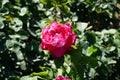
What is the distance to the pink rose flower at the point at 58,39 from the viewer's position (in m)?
1.39

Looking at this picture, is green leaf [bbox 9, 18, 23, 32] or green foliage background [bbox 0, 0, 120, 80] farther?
green leaf [bbox 9, 18, 23, 32]

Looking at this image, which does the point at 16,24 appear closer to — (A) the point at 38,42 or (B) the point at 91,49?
(A) the point at 38,42

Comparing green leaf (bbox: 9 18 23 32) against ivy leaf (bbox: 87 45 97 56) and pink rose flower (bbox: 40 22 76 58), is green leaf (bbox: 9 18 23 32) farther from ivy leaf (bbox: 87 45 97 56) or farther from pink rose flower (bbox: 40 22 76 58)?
pink rose flower (bbox: 40 22 76 58)

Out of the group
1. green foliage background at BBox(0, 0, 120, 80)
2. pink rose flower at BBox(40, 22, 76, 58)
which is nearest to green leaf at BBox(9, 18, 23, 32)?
green foliage background at BBox(0, 0, 120, 80)

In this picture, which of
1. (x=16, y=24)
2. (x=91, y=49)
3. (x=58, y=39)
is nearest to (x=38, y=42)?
(x=16, y=24)

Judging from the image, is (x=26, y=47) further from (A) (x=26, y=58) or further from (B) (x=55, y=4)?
(B) (x=55, y=4)

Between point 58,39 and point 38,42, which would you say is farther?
point 38,42

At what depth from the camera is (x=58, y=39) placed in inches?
54.5

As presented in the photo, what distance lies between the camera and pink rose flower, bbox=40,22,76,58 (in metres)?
1.39

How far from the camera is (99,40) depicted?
1.96 m

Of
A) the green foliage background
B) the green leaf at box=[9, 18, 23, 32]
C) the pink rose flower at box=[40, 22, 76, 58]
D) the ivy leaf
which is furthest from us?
the green leaf at box=[9, 18, 23, 32]

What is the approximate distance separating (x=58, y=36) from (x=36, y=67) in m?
0.88

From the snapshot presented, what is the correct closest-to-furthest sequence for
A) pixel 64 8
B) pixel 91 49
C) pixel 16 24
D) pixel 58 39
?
pixel 58 39 < pixel 91 49 < pixel 64 8 < pixel 16 24

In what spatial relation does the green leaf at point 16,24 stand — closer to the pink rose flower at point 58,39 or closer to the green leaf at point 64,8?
the green leaf at point 64,8
